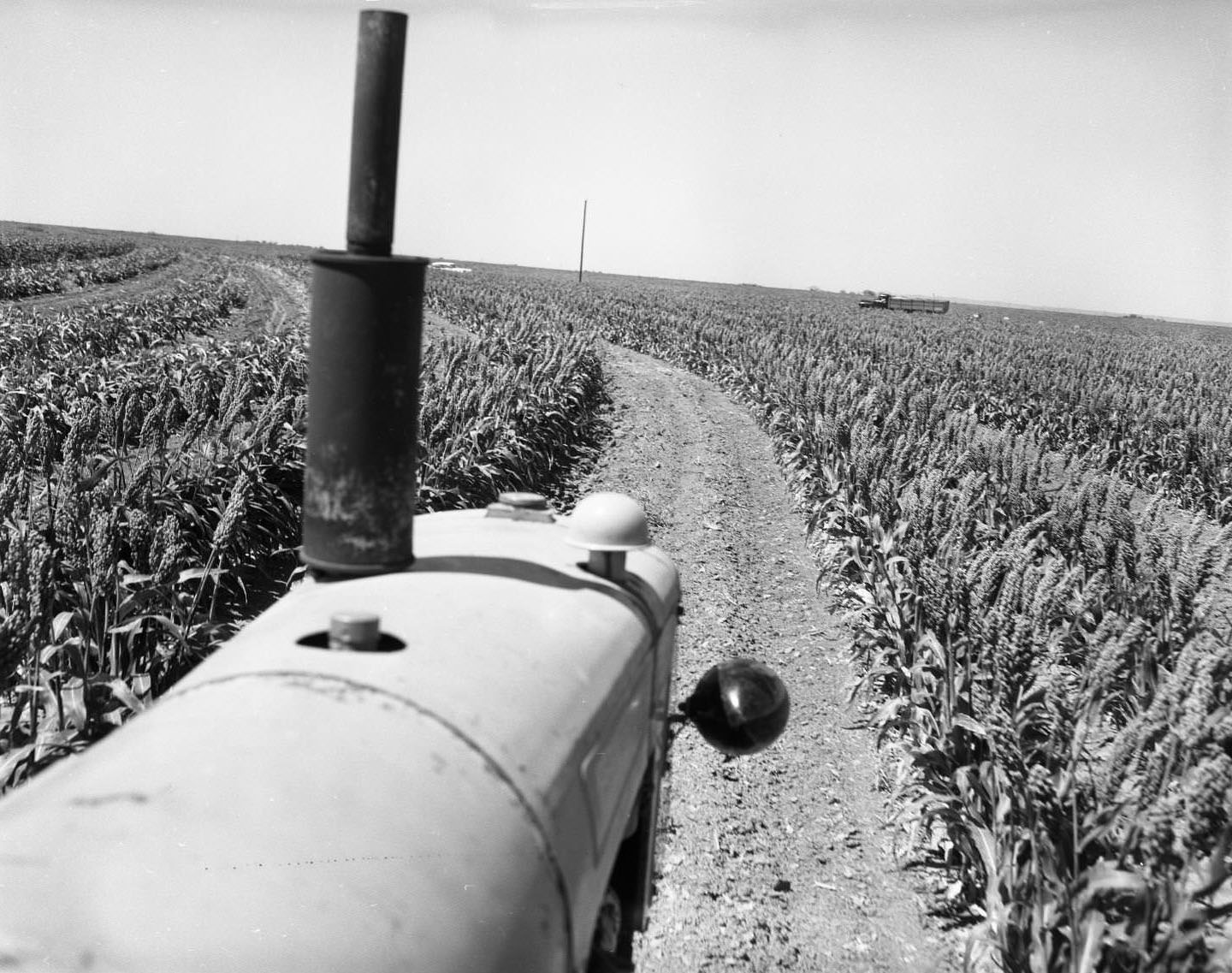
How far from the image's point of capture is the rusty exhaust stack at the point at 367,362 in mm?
1865

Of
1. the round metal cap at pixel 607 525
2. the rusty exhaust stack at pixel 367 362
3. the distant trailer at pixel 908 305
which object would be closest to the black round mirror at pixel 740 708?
the round metal cap at pixel 607 525

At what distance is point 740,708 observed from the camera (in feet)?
7.79

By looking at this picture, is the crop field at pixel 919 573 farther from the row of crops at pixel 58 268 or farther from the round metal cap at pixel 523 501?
the row of crops at pixel 58 268

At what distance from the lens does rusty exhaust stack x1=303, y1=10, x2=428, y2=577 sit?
187cm

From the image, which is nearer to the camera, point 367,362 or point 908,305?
point 367,362

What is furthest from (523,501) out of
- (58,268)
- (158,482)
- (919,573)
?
(58,268)

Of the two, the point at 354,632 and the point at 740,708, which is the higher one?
the point at 354,632

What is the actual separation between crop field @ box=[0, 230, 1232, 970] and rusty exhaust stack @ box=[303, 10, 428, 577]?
67.8 inches

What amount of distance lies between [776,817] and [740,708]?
2795mm

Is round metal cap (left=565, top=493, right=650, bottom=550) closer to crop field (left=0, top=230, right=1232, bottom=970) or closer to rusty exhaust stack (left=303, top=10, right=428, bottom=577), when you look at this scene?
rusty exhaust stack (left=303, top=10, right=428, bottom=577)

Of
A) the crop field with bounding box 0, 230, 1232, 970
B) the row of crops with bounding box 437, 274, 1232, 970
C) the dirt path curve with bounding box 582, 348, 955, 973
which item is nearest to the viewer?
the row of crops with bounding box 437, 274, 1232, 970

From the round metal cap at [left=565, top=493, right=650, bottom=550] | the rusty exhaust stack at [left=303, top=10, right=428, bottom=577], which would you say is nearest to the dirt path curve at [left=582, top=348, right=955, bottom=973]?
the round metal cap at [left=565, top=493, right=650, bottom=550]

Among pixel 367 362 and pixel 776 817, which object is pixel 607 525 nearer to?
pixel 367 362

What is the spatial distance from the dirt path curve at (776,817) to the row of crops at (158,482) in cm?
221
